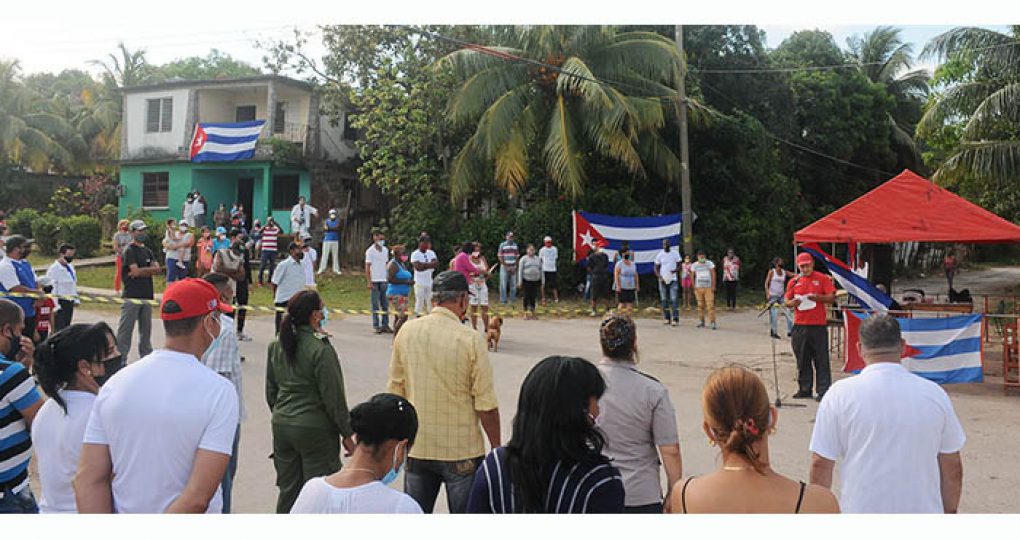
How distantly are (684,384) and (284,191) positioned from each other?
21.4m

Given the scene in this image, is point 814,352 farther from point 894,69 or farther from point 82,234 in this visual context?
point 894,69

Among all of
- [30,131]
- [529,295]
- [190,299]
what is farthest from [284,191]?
[190,299]

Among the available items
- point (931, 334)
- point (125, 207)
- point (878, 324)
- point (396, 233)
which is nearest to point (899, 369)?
point (878, 324)

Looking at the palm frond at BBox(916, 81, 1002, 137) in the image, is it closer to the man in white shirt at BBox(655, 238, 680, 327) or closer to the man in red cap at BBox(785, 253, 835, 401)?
the man in white shirt at BBox(655, 238, 680, 327)

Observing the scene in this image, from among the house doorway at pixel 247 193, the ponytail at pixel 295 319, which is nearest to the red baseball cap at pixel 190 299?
the ponytail at pixel 295 319

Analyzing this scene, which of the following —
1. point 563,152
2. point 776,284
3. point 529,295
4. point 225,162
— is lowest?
point 529,295

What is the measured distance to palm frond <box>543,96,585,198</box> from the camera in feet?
67.9

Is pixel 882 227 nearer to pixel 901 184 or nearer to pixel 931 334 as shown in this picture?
pixel 901 184

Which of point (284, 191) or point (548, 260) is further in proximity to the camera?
point (284, 191)

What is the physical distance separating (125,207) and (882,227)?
86.4ft

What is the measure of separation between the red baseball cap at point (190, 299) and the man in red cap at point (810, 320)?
7710mm

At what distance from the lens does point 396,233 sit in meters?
23.9

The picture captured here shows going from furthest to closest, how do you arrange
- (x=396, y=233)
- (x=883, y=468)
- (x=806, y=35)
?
(x=806, y=35) < (x=396, y=233) < (x=883, y=468)

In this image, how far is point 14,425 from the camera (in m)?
3.36
